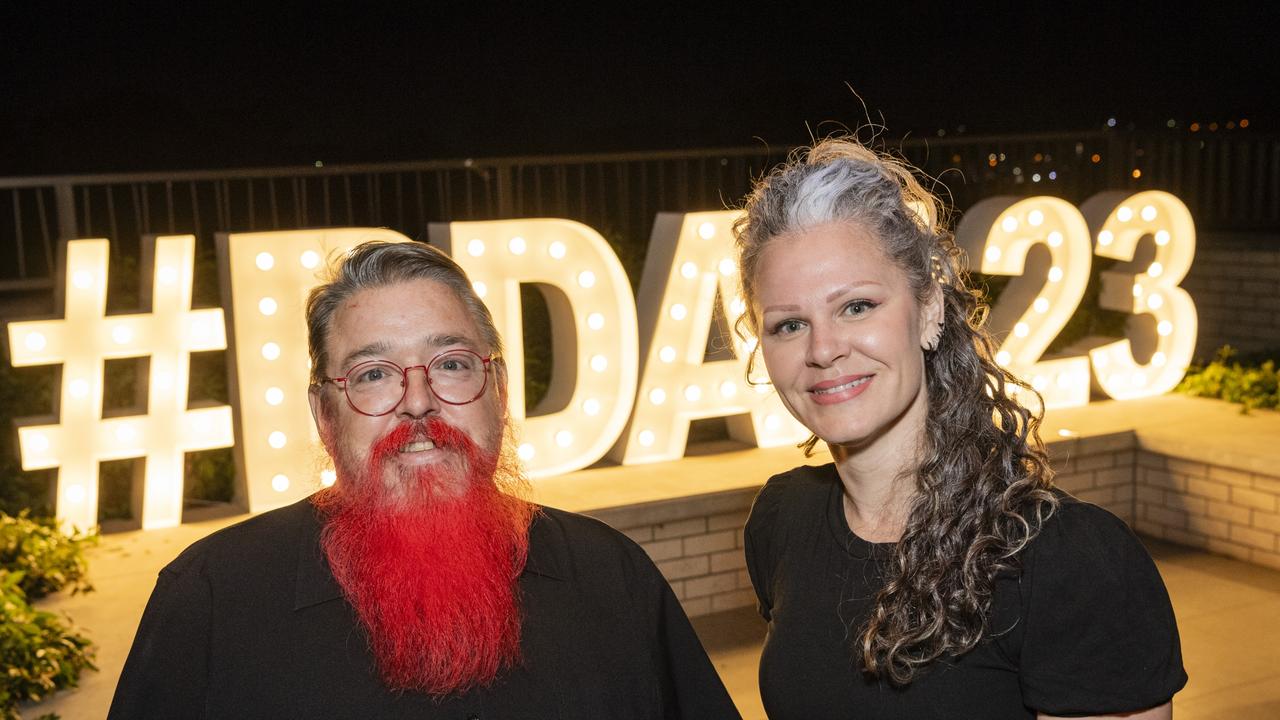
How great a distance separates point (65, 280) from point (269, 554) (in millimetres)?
3568

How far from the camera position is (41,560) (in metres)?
4.82

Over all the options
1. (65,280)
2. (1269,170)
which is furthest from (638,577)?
(1269,170)

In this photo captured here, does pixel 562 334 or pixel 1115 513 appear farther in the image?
pixel 1115 513

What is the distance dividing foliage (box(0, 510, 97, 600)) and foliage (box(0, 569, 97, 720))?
482 millimetres

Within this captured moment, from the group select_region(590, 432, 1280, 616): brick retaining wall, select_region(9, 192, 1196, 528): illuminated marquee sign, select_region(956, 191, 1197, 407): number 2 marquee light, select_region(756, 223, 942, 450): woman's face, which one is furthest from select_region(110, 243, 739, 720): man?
select_region(956, 191, 1197, 407): number 2 marquee light

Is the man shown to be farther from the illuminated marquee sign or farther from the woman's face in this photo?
the illuminated marquee sign

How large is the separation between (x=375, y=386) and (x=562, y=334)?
3.83m

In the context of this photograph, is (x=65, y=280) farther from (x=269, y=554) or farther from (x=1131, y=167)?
(x=1131, y=167)

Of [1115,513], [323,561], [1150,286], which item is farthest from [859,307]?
[1150,286]

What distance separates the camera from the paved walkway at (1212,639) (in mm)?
4566

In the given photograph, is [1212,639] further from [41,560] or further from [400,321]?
[41,560]

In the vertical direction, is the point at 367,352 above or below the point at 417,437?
above

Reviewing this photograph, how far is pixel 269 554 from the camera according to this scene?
76.6 inches

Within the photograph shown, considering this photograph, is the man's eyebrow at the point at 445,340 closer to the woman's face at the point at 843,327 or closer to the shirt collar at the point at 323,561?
the shirt collar at the point at 323,561
